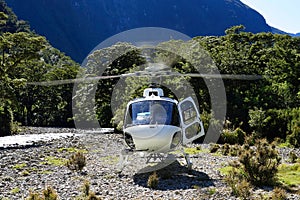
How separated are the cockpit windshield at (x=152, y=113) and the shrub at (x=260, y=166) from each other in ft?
7.38

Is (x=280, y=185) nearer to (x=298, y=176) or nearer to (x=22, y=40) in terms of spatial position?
(x=298, y=176)

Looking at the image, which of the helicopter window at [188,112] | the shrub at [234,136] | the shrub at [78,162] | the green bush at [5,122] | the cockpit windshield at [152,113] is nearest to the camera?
the cockpit windshield at [152,113]

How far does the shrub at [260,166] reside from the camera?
9461mm

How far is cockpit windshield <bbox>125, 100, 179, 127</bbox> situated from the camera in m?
11.0

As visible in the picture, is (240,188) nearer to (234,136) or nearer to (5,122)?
(234,136)

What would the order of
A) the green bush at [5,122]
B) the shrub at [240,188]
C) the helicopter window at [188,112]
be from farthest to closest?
1. the green bush at [5,122]
2. the helicopter window at [188,112]
3. the shrub at [240,188]

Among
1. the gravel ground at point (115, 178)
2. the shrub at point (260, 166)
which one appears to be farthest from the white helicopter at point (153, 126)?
the shrub at point (260, 166)

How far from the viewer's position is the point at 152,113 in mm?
11125

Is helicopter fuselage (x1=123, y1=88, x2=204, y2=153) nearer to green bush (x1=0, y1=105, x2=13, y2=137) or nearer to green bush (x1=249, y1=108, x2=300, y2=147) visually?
green bush (x1=249, y1=108, x2=300, y2=147)

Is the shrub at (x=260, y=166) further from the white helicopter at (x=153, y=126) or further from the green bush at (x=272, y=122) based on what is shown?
the green bush at (x=272, y=122)

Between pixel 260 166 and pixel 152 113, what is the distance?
3.27 meters

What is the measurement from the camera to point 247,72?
28344mm

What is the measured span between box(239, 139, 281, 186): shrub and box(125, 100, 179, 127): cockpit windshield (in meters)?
2.25

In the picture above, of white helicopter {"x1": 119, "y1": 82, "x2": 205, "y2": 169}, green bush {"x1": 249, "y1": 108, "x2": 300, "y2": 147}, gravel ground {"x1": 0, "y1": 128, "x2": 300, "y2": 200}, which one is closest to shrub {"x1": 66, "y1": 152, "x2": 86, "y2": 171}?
gravel ground {"x1": 0, "y1": 128, "x2": 300, "y2": 200}
